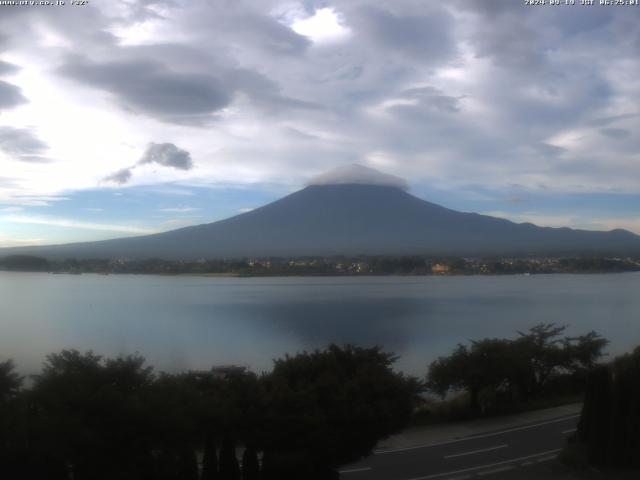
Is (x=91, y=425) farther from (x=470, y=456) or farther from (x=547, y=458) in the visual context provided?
(x=547, y=458)

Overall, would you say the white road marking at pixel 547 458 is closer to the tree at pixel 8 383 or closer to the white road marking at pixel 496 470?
the white road marking at pixel 496 470

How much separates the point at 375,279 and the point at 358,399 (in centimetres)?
4607

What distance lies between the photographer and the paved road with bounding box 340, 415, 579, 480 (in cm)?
706

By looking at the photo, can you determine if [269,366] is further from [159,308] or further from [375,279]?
[375,279]

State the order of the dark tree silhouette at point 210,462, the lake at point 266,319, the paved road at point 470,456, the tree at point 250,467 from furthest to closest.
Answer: the lake at point 266,319 → the paved road at point 470,456 → the tree at point 250,467 → the dark tree silhouette at point 210,462

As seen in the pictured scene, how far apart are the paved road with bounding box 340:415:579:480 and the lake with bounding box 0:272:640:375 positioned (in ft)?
18.9

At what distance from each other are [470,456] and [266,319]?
16070mm

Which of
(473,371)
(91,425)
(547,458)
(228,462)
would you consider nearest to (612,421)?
(547,458)

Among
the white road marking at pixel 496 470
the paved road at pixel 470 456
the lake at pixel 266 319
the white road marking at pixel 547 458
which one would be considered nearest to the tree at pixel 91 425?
the paved road at pixel 470 456

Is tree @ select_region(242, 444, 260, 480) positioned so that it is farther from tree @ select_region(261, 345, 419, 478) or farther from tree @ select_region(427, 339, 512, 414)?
tree @ select_region(427, 339, 512, 414)

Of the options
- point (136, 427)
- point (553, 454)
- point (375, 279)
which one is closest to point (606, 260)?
point (375, 279)

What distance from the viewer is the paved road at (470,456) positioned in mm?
7062

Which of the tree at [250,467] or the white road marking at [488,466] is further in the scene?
the white road marking at [488,466]

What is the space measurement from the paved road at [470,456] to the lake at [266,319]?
577 cm
